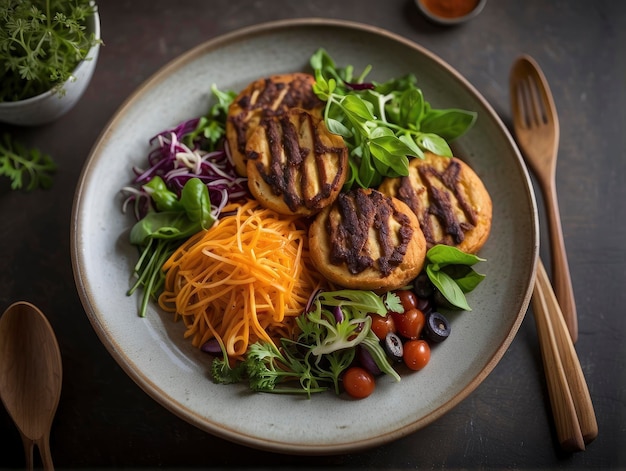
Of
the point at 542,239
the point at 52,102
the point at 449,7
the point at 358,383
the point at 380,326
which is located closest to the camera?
the point at 358,383

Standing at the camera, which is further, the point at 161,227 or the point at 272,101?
the point at 272,101

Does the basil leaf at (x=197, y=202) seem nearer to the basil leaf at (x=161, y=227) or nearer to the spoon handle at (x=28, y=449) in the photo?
the basil leaf at (x=161, y=227)

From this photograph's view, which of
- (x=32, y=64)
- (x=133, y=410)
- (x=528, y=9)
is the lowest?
(x=133, y=410)

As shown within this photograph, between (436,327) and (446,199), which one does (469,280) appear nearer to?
(436,327)

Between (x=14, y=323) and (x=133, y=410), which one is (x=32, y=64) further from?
(x=133, y=410)

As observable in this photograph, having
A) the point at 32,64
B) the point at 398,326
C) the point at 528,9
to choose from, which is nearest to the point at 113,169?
the point at 32,64

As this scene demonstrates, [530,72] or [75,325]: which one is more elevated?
[530,72]

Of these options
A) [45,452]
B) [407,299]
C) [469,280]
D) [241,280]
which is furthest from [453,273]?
[45,452]

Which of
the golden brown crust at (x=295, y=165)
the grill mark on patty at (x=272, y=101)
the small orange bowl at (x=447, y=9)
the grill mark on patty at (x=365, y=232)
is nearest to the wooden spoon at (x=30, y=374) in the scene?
the golden brown crust at (x=295, y=165)
